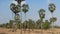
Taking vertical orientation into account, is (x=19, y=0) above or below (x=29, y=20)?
above

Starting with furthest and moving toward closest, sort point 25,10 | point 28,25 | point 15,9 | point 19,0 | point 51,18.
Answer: point 28,25 < point 51,18 < point 25,10 < point 15,9 < point 19,0

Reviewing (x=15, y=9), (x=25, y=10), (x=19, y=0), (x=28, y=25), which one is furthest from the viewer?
(x=28, y=25)

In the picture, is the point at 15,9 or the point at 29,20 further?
the point at 29,20

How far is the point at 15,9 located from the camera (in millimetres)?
52750

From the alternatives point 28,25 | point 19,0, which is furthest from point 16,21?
point 19,0

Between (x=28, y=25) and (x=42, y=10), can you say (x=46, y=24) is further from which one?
(x=42, y=10)

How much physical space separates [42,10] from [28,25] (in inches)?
453

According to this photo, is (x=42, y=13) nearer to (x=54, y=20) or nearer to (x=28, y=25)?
(x=54, y=20)

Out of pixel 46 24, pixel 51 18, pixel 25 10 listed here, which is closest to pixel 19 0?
pixel 25 10

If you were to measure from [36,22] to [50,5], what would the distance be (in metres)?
14.5

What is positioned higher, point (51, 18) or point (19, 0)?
point (19, 0)

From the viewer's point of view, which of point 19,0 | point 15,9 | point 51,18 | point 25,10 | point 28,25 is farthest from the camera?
point 28,25

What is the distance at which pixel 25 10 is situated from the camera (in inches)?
2269

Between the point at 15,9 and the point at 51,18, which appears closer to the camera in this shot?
the point at 15,9
